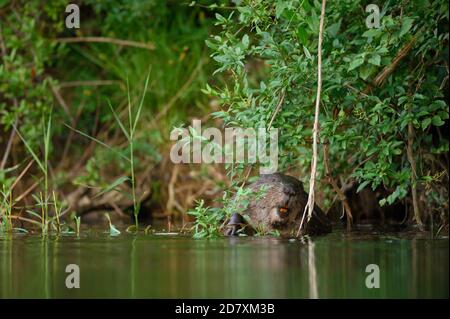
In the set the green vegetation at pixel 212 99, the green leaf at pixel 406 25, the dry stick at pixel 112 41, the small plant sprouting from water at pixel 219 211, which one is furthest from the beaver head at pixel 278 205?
the dry stick at pixel 112 41

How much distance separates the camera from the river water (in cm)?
392

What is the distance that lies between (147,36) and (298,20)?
174 inches

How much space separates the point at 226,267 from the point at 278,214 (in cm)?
170


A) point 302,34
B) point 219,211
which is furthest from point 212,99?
point 302,34

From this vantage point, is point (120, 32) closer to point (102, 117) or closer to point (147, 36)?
point (147, 36)

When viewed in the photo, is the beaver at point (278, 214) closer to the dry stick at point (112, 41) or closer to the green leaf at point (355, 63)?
the green leaf at point (355, 63)

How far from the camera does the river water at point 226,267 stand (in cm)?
392

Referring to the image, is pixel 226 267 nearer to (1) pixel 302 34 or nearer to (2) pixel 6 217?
(1) pixel 302 34

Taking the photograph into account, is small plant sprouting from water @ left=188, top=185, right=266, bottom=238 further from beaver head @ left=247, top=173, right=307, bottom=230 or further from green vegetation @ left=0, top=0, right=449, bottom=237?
beaver head @ left=247, top=173, right=307, bottom=230

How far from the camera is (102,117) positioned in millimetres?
9680

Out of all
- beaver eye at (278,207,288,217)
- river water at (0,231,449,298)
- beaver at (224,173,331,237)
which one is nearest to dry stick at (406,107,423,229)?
river water at (0,231,449,298)

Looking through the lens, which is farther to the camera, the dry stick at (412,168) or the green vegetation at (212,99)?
the dry stick at (412,168)

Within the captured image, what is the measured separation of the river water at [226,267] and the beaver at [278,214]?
0.31 metres
